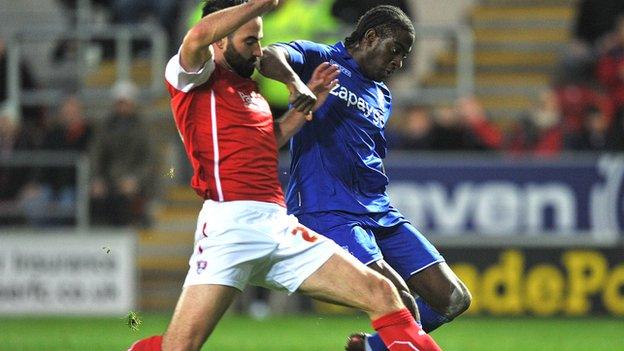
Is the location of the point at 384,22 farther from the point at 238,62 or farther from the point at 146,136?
the point at 146,136

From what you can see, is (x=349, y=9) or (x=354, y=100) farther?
(x=349, y=9)

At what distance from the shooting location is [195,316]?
6.75m

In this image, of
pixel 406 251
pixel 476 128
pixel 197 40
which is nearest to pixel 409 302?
pixel 406 251

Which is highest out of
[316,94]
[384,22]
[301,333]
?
[384,22]

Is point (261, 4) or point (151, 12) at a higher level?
point (261, 4)

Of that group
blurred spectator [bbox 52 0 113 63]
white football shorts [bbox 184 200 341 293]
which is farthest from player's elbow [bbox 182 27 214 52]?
blurred spectator [bbox 52 0 113 63]

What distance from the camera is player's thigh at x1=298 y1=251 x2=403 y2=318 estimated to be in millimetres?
7012

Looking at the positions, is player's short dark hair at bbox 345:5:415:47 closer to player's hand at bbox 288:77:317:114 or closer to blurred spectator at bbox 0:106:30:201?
player's hand at bbox 288:77:317:114

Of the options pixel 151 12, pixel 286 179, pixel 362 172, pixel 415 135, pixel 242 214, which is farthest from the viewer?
pixel 151 12

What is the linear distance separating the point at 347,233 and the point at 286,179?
8030mm

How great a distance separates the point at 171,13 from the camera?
19000 millimetres

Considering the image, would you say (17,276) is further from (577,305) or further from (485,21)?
(485,21)

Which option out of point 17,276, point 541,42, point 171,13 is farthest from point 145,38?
point 541,42

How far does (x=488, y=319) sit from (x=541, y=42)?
5.35 m
